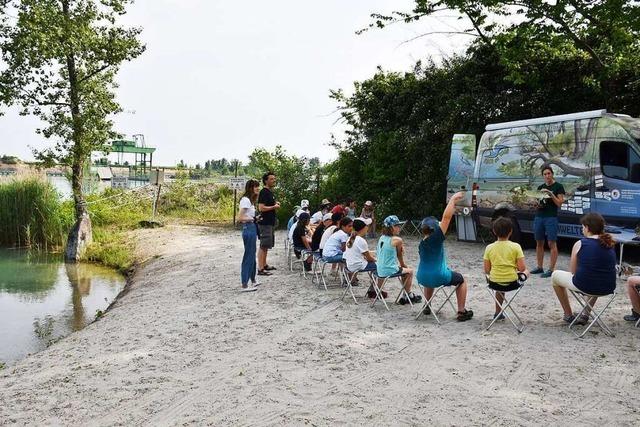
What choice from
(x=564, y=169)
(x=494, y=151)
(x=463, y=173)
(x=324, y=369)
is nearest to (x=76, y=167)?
(x=463, y=173)

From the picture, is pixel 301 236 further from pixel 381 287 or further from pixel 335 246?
pixel 381 287

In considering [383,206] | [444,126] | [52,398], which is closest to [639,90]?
[444,126]

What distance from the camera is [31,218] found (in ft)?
59.3

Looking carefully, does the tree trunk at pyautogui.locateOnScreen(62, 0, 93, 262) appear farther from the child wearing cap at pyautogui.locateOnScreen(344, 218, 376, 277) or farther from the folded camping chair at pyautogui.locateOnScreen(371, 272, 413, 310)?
the folded camping chair at pyautogui.locateOnScreen(371, 272, 413, 310)

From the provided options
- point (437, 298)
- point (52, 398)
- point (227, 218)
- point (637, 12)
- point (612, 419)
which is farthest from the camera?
point (227, 218)

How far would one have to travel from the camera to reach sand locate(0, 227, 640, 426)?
4.39m

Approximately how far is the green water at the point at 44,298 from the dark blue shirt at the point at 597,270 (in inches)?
277

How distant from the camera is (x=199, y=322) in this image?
726cm

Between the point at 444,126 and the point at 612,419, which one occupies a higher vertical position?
the point at 444,126

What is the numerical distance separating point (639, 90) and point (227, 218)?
48.1ft

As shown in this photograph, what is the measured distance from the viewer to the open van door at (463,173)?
13.8 m

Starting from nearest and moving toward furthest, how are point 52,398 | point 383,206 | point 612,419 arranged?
point 612,419, point 52,398, point 383,206

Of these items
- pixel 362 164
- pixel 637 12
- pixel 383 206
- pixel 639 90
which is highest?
pixel 637 12

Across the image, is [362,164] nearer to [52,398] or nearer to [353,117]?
[353,117]
